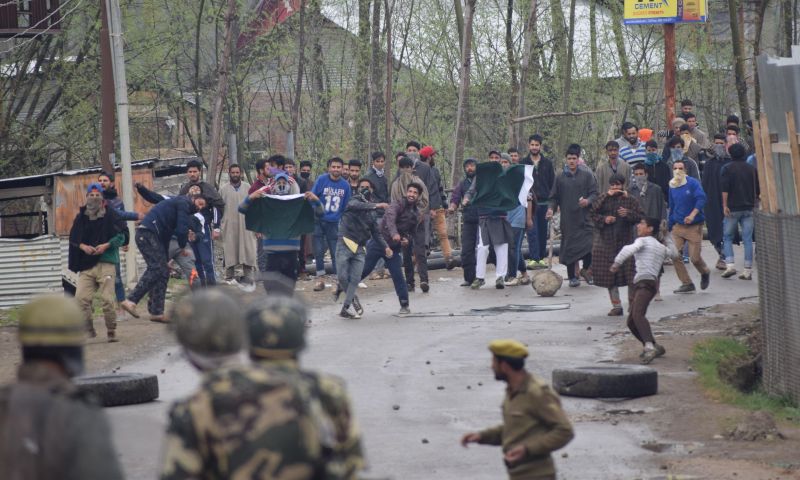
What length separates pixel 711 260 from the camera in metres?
21.8

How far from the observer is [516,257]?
20.1 meters

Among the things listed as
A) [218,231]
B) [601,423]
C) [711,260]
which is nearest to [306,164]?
[218,231]

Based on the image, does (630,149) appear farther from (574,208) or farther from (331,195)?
(331,195)

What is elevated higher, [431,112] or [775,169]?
[431,112]

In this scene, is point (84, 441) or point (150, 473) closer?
point (84, 441)

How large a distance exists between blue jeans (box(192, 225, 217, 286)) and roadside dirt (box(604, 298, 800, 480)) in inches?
219

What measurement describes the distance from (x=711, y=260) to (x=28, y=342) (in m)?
18.8

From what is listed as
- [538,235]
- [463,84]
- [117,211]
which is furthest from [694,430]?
[463,84]

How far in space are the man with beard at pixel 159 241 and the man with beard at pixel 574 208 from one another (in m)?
5.35

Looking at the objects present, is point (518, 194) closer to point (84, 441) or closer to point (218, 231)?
point (218, 231)

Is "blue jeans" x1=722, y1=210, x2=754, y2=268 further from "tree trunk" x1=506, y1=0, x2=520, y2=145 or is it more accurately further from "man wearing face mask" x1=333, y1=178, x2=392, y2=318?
"tree trunk" x1=506, y1=0, x2=520, y2=145

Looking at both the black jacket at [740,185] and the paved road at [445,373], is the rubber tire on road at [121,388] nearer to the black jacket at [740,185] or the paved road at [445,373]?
the paved road at [445,373]

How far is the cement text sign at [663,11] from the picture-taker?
1027 inches

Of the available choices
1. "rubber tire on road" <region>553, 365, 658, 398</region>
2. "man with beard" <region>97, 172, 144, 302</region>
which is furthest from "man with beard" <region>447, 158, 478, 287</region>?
"rubber tire on road" <region>553, 365, 658, 398</region>
